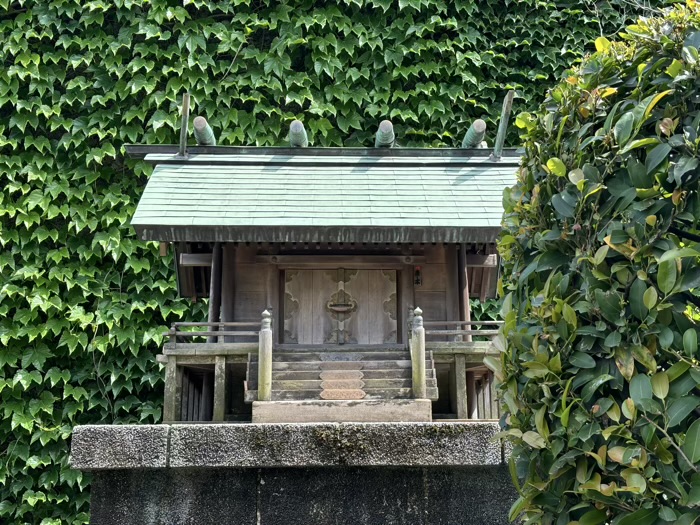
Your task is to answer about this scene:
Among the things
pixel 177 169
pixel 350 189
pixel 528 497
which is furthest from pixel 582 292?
pixel 177 169

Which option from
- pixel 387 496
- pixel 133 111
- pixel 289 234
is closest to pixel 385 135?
pixel 289 234

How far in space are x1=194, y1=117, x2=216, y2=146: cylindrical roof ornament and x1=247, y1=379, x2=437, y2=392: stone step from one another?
3.35 metres

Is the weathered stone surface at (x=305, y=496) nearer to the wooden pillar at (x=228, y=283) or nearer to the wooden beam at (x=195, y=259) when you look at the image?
the wooden pillar at (x=228, y=283)

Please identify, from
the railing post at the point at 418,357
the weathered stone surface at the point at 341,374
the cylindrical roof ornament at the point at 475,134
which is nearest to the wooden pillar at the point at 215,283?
the weathered stone surface at the point at 341,374

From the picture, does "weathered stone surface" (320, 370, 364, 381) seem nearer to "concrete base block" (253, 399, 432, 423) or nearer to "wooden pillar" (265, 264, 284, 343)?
"concrete base block" (253, 399, 432, 423)

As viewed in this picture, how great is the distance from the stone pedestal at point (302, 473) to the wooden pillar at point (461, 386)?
218 centimetres

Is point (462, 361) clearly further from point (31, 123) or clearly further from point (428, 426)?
point (31, 123)

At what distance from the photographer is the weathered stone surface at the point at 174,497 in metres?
5.20

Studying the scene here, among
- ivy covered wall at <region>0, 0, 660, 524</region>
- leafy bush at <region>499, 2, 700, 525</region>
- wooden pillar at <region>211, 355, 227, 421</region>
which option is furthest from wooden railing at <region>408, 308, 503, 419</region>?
ivy covered wall at <region>0, 0, 660, 524</region>

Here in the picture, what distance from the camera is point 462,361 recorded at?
759 centimetres

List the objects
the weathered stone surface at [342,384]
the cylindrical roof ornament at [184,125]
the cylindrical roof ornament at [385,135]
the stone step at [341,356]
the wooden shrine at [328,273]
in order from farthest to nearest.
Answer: the cylindrical roof ornament at [385,135]
the cylindrical roof ornament at [184,125]
the stone step at [341,356]
the wooden shrine at [328,273]
the weathered stone surface at [342,384]

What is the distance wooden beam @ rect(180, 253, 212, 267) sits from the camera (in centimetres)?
832

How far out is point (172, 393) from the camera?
718 centimetres

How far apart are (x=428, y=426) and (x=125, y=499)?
2079 mm
